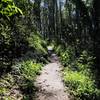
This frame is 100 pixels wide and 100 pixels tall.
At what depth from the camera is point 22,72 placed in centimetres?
1157

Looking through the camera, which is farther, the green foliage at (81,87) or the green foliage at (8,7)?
the green foliage at (81,87)

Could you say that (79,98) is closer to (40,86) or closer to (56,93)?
(56,93)

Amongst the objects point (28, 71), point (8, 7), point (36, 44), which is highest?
point (8, 7)

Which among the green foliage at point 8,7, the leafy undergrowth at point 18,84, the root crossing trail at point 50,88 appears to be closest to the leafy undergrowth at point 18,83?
the leafy undergrowth at point 18,84

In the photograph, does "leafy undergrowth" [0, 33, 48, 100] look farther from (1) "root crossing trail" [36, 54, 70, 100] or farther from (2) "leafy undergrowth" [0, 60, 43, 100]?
(1) "root crossing trail" [36, 54, 70, 100]

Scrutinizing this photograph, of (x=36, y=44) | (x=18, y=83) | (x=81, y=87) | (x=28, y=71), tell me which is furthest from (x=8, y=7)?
(x=36, y=44)

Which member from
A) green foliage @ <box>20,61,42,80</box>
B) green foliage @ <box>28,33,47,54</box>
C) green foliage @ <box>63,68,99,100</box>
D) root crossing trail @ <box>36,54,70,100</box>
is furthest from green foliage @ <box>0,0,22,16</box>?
green foliage @ <box>28,33,47,54</box>

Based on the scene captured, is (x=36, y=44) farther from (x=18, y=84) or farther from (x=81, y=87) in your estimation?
(x=81, y=87)

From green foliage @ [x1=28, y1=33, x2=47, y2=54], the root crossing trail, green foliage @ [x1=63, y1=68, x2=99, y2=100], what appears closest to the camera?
the root crossing trail

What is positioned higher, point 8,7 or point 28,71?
point 8,7

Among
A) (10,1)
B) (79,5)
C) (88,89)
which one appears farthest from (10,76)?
(79,5)

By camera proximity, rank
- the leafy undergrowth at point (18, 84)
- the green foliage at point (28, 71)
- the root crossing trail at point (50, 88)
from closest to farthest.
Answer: the leafy undergrowth at point (18, 84), the root crossing trail at point (50, 88), the green foliage at point (28, 71)

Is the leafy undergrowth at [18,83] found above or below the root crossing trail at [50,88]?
above

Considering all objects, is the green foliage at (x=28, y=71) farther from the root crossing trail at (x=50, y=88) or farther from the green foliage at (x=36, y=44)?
the green foliage at (x=36, y=44)
